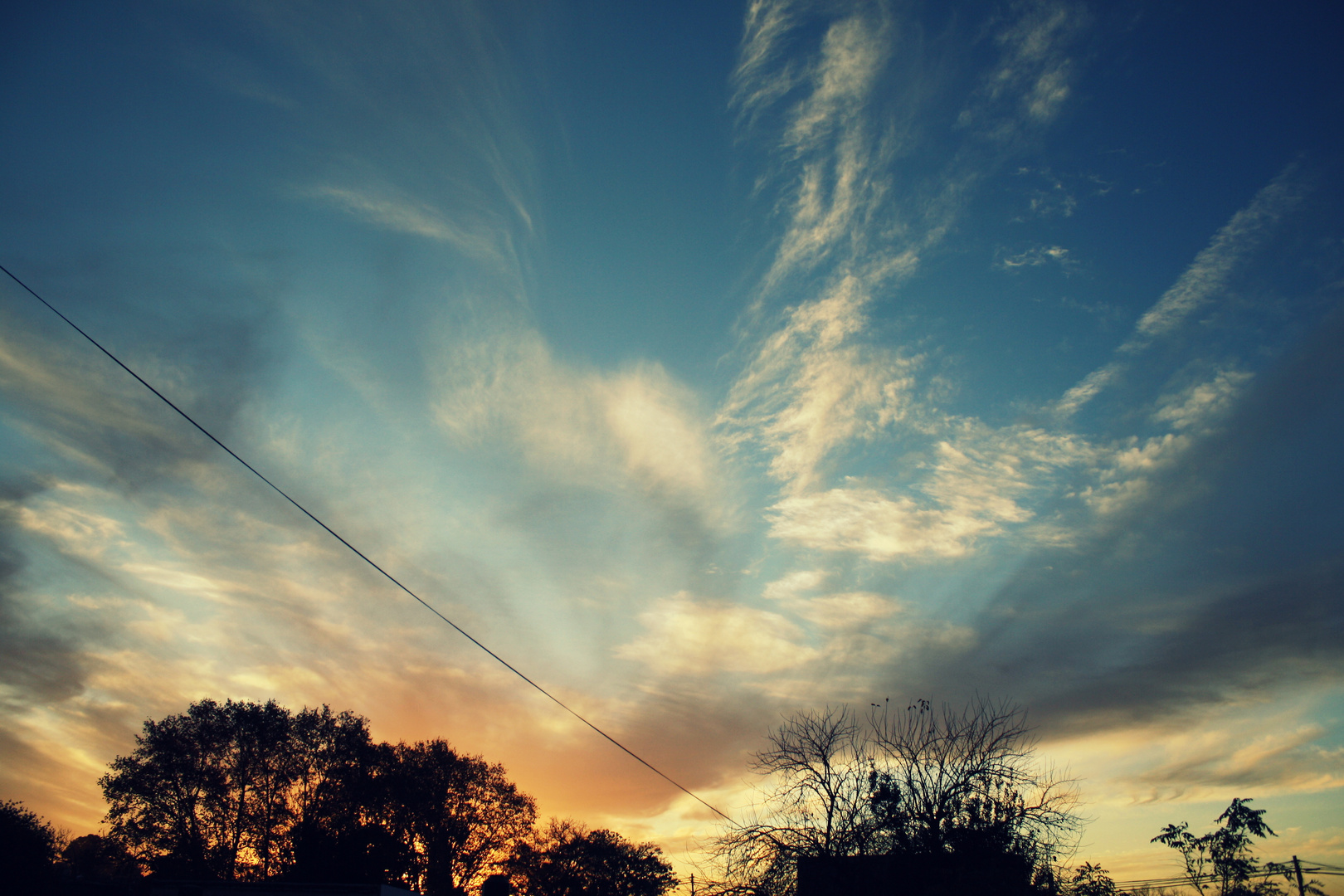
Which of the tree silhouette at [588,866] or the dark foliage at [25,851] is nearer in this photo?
the dark foliage at [25,851]

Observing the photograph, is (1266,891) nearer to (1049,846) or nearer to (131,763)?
(1049,846)

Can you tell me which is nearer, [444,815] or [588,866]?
[444,815]

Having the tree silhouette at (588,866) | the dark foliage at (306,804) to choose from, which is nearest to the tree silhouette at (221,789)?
the dark foliage at (306,804)

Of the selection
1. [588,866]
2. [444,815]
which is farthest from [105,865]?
[588,866]

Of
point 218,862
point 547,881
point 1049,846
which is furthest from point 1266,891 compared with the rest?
point 218,862

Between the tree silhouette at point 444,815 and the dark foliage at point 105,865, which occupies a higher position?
the tree silhouette at point 444,815

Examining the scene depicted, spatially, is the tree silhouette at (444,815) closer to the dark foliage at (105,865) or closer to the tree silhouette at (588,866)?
the tree silhouette at (588,866)

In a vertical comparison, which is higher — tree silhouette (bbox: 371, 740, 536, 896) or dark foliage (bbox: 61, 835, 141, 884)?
tree silhouette (bbox: 371, 740, 536, 896)

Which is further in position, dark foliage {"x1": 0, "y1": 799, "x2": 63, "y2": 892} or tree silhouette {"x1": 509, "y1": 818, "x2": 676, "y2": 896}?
tree silhouette {"x1": 509, "y1": 818, "x2": 676, "y2": 896}

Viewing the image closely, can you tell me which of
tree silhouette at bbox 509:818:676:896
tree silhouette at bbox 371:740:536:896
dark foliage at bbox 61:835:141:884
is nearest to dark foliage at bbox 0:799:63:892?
dark foliage at bbox 61:835:141:884

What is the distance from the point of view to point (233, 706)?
1598 inches

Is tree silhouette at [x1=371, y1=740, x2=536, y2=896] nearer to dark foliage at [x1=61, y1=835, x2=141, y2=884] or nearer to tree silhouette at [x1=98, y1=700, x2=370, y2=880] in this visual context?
tree silhouette at [x1=98, y1=700, x2=370, y2=880]

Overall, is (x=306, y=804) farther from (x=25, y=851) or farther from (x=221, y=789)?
(x=25, y=851)

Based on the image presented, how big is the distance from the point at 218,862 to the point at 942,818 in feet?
125
